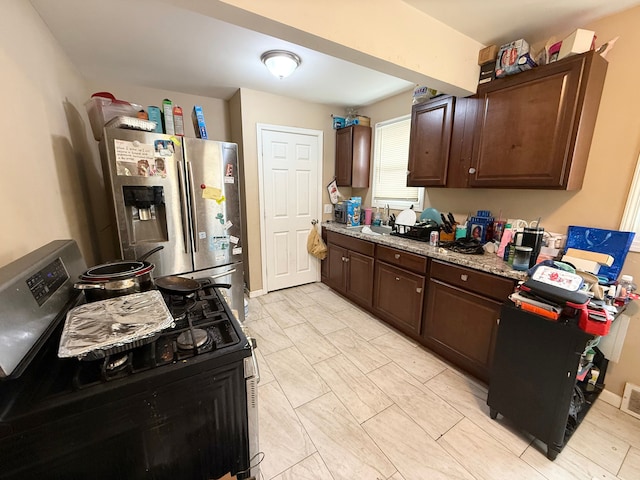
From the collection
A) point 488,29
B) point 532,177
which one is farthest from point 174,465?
point 488,29

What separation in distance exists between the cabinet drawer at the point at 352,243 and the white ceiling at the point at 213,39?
5.38 ft

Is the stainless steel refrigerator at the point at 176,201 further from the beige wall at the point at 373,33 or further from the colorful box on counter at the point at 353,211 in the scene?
the colorful box on counter at the point at 353,211

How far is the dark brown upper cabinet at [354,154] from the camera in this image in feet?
10.9

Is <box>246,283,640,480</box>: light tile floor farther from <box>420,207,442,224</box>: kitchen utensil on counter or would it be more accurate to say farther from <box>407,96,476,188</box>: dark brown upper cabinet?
<box>407,96,476,188</box>: dark brown upper cabinet

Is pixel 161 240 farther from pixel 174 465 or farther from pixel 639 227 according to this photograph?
pixel 639 227

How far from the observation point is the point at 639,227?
5.11ft

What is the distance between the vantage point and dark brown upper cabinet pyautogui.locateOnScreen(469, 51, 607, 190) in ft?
5.08

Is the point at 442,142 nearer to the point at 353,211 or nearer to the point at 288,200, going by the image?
the point at 353,211

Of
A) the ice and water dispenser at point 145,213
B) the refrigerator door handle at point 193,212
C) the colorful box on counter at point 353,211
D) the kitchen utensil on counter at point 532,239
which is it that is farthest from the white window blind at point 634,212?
the ice and water dispenser at point 145,213

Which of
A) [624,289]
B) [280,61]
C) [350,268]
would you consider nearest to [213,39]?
[280,61]

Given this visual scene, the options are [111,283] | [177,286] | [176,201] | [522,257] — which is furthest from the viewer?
[176,201]

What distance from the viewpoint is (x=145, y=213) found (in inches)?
79.2

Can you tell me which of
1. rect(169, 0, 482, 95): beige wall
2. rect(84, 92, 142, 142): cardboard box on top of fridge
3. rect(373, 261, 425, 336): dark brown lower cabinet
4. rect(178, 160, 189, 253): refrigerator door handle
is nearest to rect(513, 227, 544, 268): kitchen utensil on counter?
rect(373, 261, 425, 336): dark brown lower cabinet

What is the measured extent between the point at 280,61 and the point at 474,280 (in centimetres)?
224
